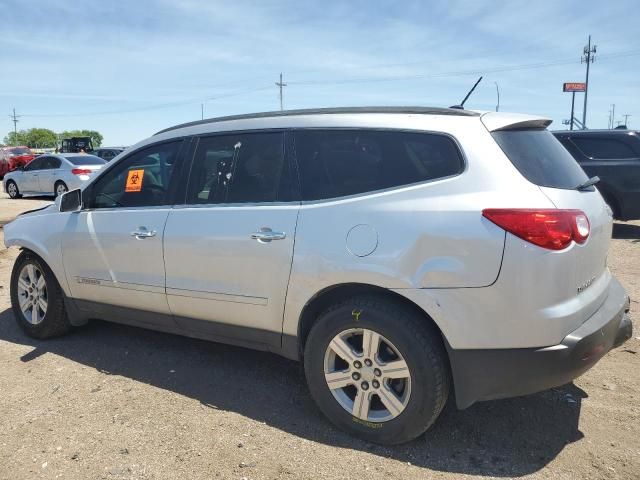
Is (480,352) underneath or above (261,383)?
above

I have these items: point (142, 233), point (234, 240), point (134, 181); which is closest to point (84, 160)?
point (134, 181)

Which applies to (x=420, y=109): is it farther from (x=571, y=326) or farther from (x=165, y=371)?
(x=165, y=371)

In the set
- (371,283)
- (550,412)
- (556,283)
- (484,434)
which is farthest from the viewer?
(550,412)

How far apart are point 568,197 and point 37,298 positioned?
4132 mm

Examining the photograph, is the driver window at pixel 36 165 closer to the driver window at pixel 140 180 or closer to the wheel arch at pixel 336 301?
the driver window at pixel 140 180

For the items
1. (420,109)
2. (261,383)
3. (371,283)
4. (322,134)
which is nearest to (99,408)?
(261,383)

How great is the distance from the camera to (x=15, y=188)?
17031mm

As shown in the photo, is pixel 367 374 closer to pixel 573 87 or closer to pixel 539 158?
Result: pixel 539 158

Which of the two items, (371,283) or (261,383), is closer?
(371,283)

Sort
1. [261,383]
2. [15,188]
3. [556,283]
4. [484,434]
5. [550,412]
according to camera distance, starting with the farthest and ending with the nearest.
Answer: [15,188]
[261,383]
[550,412]
[484,434]
[556,283]

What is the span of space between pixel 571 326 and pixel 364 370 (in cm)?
106

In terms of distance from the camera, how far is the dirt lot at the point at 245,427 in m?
2.79

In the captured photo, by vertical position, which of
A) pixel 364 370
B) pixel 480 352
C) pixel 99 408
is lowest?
pixel 99 408

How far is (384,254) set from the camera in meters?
2.78
